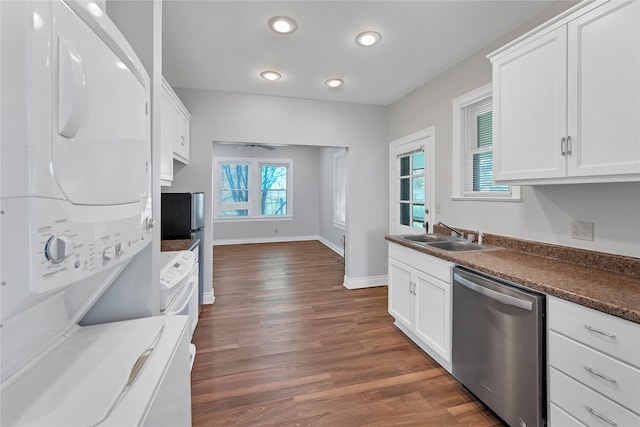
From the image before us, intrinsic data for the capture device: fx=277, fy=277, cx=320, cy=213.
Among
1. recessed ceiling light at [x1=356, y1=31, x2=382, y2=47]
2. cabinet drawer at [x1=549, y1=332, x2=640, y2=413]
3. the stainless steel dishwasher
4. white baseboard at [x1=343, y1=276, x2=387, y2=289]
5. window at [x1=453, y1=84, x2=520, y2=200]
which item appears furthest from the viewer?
white baseboard at [x1=343, y1=276, x2=387, y2=289]

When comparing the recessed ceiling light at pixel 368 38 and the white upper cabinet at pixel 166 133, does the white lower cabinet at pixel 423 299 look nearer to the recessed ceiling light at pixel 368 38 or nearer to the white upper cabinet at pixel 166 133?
the recessed ceiling light at pixel 368 38

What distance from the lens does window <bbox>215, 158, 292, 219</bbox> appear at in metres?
7.26

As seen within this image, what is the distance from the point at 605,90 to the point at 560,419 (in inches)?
63.3

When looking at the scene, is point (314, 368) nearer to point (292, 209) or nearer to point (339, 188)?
point (339, 188)

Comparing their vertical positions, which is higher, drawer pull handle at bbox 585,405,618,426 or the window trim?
the window trim

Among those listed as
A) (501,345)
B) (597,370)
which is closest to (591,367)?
(597,370)

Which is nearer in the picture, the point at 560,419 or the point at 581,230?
the point at 560,419

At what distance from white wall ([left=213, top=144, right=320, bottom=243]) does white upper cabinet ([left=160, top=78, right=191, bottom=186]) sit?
424 centimetres

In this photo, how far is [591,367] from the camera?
1165 mm

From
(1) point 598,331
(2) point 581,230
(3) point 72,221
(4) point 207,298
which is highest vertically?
(3) point 72,221

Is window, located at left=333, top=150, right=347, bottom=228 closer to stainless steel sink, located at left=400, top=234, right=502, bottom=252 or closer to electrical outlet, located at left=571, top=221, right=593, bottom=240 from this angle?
stainless steel sink, located at left=400, top=234, right=502, bottom=252

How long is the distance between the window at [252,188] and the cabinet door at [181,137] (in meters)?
4.08

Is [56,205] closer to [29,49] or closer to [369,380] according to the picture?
[29,49]

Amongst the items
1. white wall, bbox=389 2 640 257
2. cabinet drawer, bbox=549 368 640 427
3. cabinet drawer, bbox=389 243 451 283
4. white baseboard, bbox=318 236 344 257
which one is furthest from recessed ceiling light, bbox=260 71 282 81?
white baseboard, bbox=318 236 344 257
